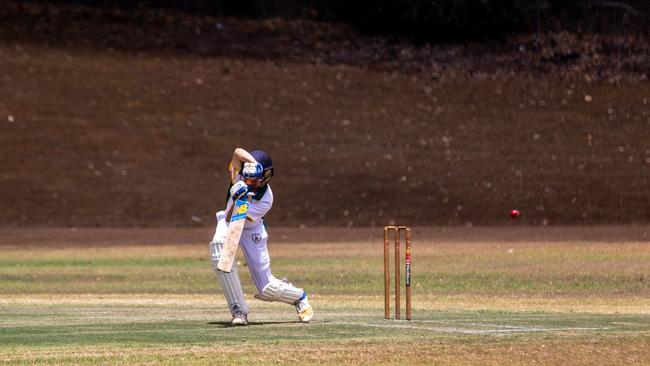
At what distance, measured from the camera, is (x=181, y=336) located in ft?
48.0

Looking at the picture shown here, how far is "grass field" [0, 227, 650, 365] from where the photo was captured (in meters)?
13.3

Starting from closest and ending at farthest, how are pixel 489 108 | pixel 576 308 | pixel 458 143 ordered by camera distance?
pixel 576 308
pixel 458 143
pixel 489 108

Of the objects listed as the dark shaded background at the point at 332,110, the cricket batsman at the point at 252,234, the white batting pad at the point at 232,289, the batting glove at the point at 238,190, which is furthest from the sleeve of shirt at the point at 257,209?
the dark shaded background at the point at 332,110

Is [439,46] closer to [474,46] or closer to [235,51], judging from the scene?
[474,46]

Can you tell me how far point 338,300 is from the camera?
22.2 meters

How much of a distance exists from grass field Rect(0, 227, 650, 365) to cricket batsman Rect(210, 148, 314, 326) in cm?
35

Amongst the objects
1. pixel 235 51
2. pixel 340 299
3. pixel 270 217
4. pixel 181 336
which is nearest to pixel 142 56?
pixel 235 51

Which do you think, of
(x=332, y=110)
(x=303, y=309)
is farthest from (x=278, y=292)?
(x=332, y=110)

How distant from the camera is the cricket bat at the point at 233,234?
15.0 metres

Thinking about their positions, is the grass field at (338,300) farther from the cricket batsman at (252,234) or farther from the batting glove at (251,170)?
the batting glove at (251,170)

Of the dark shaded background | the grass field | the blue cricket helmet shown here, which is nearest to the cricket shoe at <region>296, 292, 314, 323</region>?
the grass field

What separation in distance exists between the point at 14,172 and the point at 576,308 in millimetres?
26834

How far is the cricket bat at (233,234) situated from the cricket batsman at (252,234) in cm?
8

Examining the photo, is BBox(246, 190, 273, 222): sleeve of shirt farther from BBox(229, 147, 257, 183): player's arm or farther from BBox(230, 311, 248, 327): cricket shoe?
BBox(230, 311, 248, 327): cricket shoe
